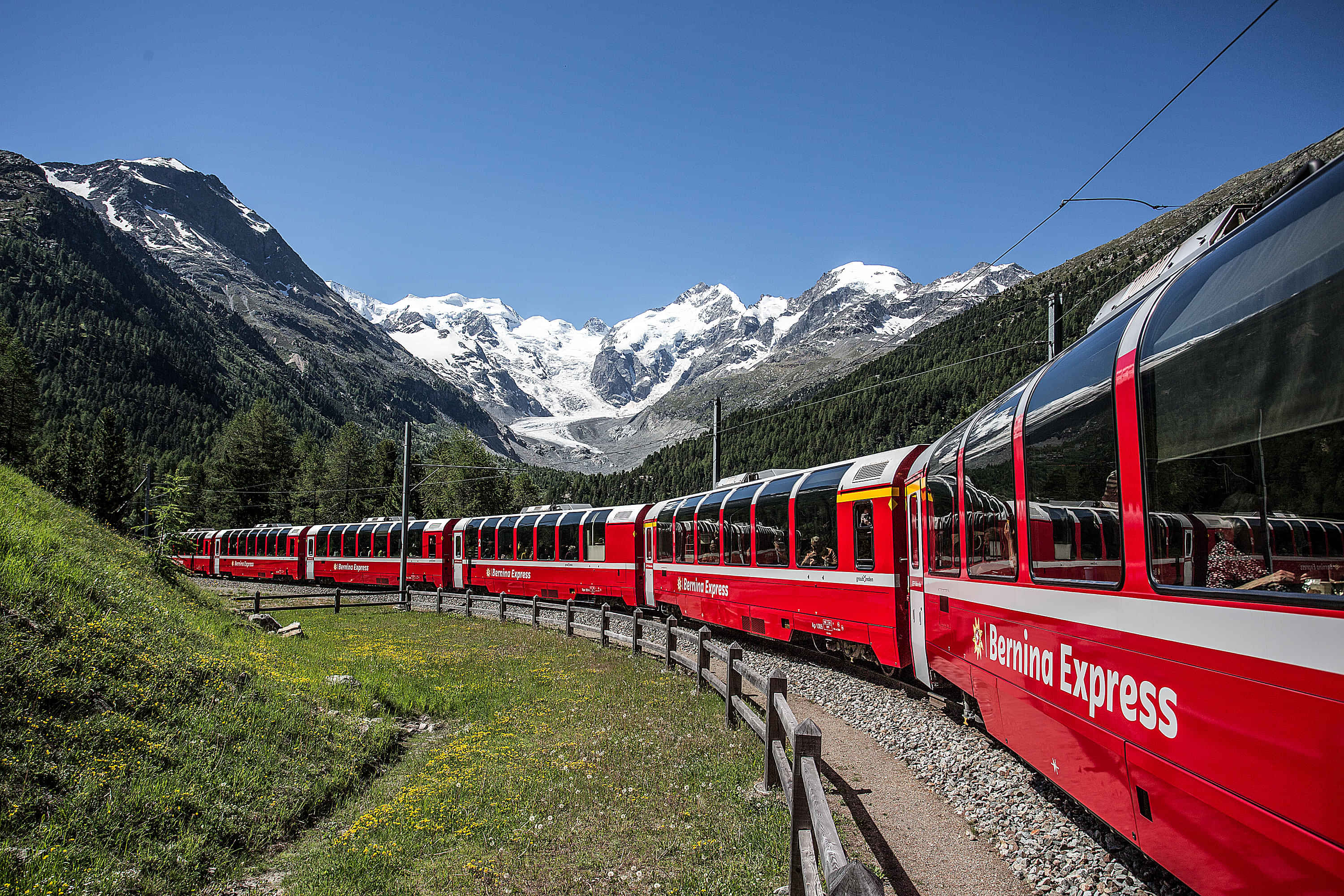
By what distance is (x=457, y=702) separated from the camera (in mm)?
11750

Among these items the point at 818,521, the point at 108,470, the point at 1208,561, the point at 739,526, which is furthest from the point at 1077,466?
the point at 108,470

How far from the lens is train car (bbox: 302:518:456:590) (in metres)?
36.5

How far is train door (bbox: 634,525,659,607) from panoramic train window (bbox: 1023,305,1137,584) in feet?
56.0

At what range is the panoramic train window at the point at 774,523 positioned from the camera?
48.7 feet

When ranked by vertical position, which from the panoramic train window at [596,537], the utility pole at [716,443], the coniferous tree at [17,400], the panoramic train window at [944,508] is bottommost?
the panoramic train window at [596,537]

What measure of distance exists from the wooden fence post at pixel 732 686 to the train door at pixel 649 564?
13.0 meters

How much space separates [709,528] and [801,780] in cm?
1381

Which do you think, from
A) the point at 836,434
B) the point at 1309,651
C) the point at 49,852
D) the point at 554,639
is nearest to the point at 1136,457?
the point at 1309,651

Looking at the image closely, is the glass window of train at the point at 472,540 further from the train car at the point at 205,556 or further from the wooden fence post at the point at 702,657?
the train car at the point at 205,556

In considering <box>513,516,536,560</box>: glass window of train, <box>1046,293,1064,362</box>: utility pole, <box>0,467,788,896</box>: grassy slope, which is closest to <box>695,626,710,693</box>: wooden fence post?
<box>0,467,788,896</box>: grassy slope

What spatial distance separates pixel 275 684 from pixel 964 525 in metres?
8.66

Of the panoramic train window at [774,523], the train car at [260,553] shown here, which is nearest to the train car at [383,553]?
the train car at [260,553]

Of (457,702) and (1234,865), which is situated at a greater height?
(1234,865)

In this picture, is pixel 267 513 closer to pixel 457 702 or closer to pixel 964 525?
pixel 457 702
